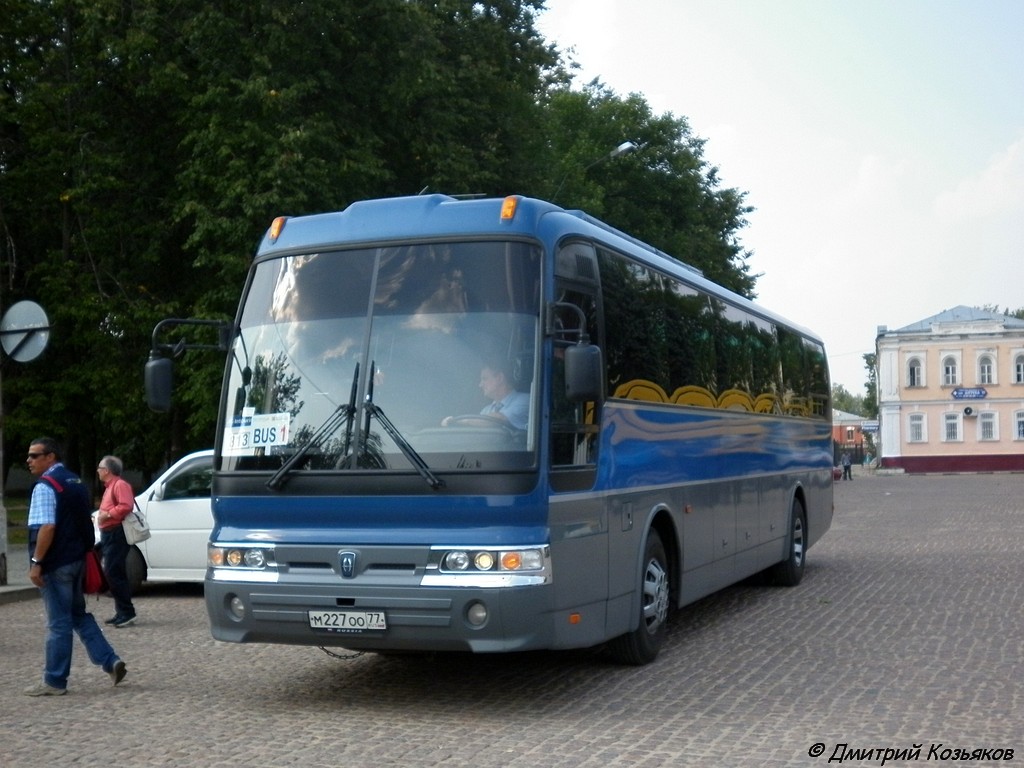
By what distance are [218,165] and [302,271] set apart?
17.8 metres

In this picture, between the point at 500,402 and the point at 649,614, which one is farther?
the point at 649,614

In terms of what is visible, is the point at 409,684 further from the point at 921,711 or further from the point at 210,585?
the point at 921,711

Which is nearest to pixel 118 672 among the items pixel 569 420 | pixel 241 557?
pixel 241 557

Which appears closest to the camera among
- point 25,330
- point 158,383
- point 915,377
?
point 158,383

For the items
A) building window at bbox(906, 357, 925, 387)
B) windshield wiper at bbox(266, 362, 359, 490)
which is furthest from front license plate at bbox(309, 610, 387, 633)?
building window at bbox(906, 357, 925, 387)

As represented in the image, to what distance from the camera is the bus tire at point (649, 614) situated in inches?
408

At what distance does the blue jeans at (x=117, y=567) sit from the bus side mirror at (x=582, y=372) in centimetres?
672

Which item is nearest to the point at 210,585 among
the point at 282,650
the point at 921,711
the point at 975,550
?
the point at 282,650

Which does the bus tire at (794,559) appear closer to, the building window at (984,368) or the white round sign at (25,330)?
the white round sign at (25,330)

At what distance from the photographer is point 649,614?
10.6 m

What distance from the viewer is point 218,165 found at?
26.5 metres

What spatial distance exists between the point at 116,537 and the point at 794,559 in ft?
25.2

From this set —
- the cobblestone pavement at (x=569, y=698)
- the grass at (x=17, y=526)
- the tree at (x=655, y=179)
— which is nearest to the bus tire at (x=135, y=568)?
the cobblestone pavement at (x=569, y=698)

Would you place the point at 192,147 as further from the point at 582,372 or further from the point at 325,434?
the point at 582,372
